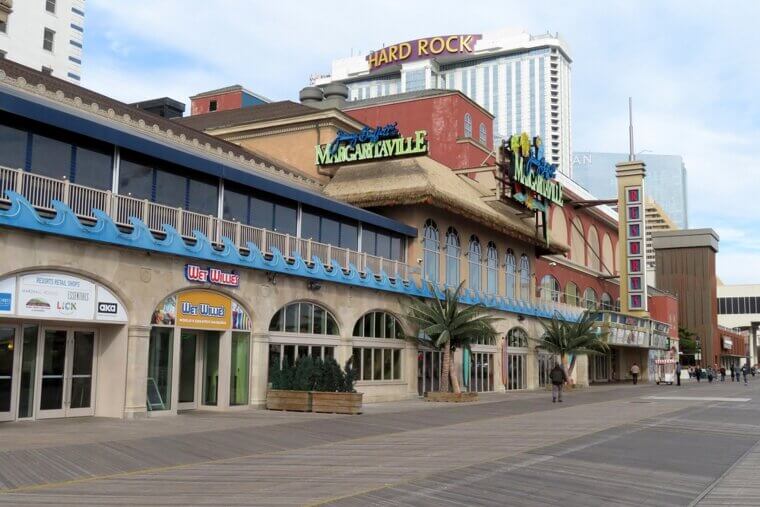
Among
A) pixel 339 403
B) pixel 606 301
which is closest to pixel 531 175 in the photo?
pixel 339 403

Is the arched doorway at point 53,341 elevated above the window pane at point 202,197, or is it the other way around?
the window pane at point 202,197

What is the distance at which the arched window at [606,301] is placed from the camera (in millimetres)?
68312

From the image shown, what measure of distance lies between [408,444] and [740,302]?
162 m

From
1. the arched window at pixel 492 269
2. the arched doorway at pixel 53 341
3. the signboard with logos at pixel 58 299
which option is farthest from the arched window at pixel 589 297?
the signboard with logos at pixel 58 299

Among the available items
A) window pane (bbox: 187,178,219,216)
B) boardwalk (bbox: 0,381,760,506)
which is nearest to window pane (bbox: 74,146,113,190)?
window pane (bbox: 187,178,219,216)

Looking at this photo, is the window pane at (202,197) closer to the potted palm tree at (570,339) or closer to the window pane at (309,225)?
the window pane at (309,225)

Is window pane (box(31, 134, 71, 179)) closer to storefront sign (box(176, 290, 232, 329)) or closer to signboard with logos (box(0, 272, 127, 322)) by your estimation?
signboard with logos (box(0, 272, 127, 322))

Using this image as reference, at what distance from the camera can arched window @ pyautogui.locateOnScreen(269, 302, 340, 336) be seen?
26.8m

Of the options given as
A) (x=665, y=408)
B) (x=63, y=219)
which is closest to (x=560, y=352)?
(x=665, y=408)

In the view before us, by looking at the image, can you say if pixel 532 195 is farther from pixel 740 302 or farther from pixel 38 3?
pixel 740 302

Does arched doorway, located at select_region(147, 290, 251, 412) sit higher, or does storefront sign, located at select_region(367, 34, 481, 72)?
storefront sign, located at select_region(367, 34, 481, 72)

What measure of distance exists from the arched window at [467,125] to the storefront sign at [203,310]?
28233 mm

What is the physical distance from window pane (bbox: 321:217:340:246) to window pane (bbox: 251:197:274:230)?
3154mm

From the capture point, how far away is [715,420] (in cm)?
2356
